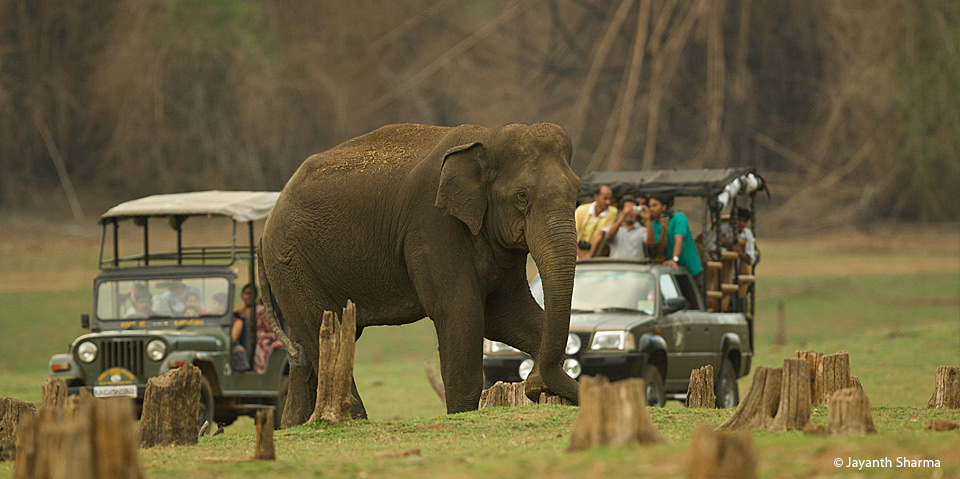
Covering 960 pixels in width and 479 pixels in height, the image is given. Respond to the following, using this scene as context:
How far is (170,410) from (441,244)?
2541 mm

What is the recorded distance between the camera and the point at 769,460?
636 centimetres

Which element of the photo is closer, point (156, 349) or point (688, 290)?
point (156, 349)

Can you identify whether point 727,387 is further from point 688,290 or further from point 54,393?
point 54,393

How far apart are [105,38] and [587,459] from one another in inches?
1387

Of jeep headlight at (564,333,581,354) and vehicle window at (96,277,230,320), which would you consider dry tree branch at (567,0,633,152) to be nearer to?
vehicle window at (96,277,230,320)

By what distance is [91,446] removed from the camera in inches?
233

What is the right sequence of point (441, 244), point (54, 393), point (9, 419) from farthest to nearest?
1. point (441, 244)
2. point (9, 419)
3. point (54, 393)

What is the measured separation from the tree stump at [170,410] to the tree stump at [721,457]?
4793 millimetres

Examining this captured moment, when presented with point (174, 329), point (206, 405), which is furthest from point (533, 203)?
point (174, 329)

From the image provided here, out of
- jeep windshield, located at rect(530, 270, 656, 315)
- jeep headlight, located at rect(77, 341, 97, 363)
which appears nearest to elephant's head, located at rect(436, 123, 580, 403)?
jeep windshield, located at rect(530, 270, 656, 315)

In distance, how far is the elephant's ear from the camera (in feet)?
35.0

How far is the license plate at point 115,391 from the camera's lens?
1563cm

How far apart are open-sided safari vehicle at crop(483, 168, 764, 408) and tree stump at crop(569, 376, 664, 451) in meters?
7.74

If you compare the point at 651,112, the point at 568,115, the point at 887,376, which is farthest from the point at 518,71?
the point at 887,376
